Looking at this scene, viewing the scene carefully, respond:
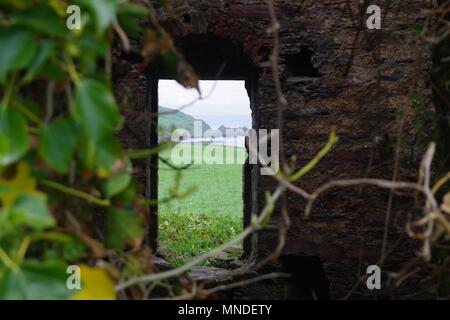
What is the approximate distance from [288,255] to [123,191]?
358cm

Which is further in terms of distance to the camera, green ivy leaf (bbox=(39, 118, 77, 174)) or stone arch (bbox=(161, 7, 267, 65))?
stone arch (bbox=(161, 7, 267, 65))

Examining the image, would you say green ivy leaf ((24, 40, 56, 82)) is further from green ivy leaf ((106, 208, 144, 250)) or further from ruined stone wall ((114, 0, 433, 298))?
ruined stone wall ((114, 0, 433, 298))

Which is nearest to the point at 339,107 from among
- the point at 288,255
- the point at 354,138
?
the point at 354,138

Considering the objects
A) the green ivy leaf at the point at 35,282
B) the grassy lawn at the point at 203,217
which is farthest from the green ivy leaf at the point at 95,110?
the grassy lawn at the point at 203,217

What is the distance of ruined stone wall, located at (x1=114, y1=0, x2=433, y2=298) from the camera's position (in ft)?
15.0

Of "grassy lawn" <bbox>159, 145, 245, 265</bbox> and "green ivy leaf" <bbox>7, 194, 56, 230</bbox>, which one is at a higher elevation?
"green ivy leaf" <bbox>7, 194, 56, 230</bbox>

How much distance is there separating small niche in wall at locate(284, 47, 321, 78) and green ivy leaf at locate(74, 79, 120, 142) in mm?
3767

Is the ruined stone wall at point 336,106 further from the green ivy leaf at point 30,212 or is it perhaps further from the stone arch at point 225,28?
the green ivy leaf at point 30,212

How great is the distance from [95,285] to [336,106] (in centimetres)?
374

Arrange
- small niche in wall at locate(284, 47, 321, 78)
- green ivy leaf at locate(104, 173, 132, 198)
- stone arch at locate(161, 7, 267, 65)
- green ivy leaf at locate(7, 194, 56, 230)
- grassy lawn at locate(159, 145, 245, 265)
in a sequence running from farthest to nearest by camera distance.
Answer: grassy lawn at locate(159, 145, 245, 265) < small niche in wall at locate(284, 47, 321, 78) < stone arch at locate(161, 7, 267, 65) < green ivy leaf at locate(104, 173, 132, 198) < green ivy leaf at locate(7, 194, 56, 230)

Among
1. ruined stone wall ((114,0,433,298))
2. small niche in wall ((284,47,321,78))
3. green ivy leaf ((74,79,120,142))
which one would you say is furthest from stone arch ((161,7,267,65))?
green ivy leaf ((74,79,120,142))

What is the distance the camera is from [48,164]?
3.44 ft

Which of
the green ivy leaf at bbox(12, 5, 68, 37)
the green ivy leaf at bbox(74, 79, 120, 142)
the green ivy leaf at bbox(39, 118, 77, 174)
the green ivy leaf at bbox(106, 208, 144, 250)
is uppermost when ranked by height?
the green ivy leaf at bbox(12, 5, 68, 37)

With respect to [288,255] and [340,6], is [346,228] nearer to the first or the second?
[288,255]
